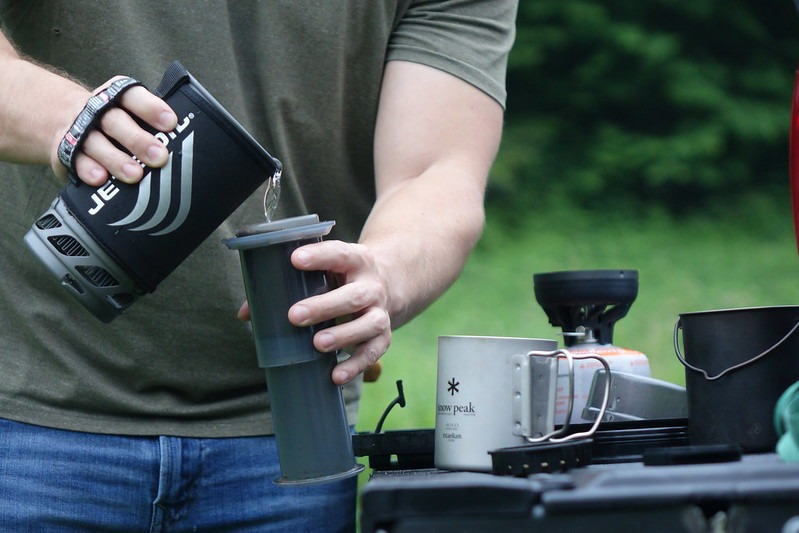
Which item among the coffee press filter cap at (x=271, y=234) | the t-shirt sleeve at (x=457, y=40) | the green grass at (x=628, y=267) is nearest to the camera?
the coffee press filter cap at (x=271, y=234)

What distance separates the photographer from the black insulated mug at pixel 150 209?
1.13 meters

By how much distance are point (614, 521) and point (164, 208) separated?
60cm

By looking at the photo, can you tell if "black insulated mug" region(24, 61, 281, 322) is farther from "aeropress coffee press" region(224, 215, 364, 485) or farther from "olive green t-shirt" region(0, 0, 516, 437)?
"olive green t-shirt" region(0, 0, 516, 437)

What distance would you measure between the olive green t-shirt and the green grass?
3513 mm

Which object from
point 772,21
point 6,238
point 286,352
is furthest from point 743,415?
point 772,21

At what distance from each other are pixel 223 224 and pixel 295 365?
1.86 ft

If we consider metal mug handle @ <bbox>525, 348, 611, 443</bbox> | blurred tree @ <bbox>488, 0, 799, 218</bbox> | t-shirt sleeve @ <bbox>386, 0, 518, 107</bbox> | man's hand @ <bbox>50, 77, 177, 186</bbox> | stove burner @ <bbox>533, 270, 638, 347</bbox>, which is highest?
blurred tree @ <bbox>488, 0, 799, 218</bbox>

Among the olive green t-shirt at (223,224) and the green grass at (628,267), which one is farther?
the green grass at (628,267)

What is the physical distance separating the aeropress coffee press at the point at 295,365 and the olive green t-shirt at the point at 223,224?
0.50 m

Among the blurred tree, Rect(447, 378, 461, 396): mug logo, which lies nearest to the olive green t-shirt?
Rect(447, 378, 461, 396): mug logo

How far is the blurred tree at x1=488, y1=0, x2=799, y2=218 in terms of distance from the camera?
9.91 metres

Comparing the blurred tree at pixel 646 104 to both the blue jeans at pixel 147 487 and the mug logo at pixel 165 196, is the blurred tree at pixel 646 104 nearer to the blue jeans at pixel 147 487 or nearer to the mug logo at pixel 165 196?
the blue jeans at pixel 147 487

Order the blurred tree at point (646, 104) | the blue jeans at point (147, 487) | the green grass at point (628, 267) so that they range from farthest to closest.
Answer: the blurred tree at point (646, 104), the green grass at point (628, 267), the blue jeans at point (147, 487)

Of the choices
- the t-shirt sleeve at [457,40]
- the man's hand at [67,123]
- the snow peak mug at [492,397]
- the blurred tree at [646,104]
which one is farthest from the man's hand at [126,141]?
the blurred tree at [646,104]
